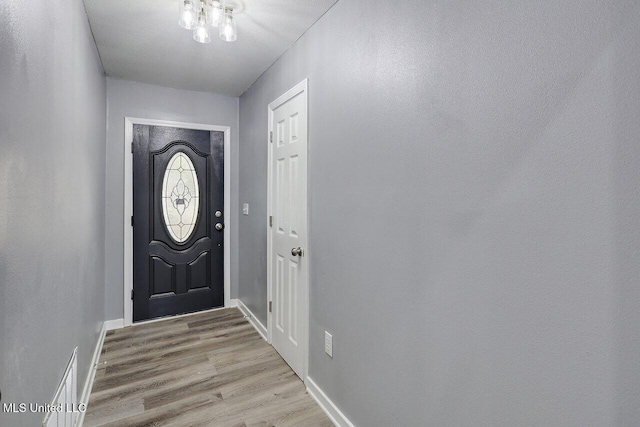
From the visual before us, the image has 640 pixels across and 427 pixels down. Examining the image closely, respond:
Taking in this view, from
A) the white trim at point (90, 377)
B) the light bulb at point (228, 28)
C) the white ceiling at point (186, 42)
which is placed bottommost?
the white trim at point (90, 377)

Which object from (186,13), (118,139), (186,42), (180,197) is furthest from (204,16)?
(180,197)

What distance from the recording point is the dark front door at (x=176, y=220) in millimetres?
3361

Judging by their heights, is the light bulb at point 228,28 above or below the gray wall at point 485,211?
above

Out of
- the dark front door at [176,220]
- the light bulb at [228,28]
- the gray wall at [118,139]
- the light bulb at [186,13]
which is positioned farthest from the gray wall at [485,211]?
the gray wall at [118,139]

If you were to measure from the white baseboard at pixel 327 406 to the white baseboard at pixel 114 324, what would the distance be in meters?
2.17

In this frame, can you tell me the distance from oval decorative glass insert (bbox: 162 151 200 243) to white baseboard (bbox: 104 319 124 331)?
943mm

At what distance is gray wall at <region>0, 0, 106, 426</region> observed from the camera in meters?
0.91

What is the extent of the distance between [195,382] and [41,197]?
1693mm

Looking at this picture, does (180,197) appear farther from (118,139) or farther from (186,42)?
(186,42)

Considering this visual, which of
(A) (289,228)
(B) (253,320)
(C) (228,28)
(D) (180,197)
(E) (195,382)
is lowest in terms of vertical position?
(E) (195,382)

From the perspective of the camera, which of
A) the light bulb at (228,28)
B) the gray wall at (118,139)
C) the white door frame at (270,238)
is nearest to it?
the light bulb at (228,28)

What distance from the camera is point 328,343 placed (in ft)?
6.67

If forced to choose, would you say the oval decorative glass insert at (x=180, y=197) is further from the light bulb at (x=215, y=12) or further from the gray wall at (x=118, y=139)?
the light bulb at (x=215, y=12)

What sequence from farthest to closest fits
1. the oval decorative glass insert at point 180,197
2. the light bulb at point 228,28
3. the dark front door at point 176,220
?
the oval decorative glass insert at point 180,197
the dark front door at point 176,220
the light bulb at point 228,28
